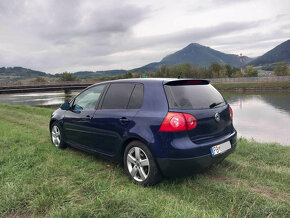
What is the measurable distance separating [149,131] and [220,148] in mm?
1108

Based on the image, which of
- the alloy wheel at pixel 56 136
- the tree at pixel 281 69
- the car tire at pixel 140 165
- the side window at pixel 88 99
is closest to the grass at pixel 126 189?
the car tire at pixel 140 165

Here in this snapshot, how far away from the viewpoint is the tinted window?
10.5ft

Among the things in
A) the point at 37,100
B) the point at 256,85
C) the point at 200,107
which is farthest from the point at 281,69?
the point at 200,107

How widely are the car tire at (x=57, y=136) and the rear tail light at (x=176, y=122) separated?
10.1 feet

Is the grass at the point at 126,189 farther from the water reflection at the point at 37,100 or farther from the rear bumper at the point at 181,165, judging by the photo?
the water reflection at the point at 37,100

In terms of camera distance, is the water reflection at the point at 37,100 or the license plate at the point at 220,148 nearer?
the license plate at the point at 220,148

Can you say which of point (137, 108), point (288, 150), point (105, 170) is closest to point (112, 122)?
point (137, 108)

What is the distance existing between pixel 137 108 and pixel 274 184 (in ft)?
7.55

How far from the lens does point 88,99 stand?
4.65 metres

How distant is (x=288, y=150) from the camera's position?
523 centimetres

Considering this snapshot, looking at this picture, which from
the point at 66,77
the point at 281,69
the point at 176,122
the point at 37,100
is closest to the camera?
the point at 176,122

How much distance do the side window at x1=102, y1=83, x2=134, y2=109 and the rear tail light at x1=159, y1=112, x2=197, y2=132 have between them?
34.9 inches

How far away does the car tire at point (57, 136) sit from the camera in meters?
5.28

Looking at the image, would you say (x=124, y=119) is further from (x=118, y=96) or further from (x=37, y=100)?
(x=37, y=100)
